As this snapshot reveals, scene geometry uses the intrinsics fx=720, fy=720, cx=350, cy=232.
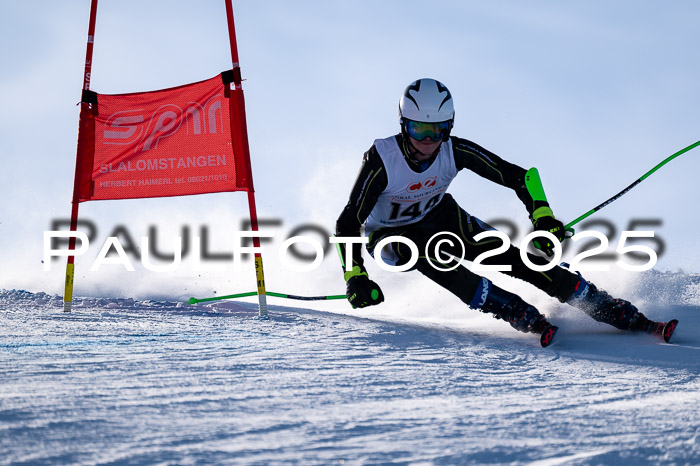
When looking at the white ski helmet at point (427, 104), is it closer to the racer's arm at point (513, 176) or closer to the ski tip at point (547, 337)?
the racer's arm at point (513, 176)

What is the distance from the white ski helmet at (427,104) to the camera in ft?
14.0

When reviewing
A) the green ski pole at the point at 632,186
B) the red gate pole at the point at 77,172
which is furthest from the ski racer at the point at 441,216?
the red gate pole at the point at 77,172

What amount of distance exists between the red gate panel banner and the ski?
10.1 feet

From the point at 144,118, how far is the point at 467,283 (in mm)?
3068

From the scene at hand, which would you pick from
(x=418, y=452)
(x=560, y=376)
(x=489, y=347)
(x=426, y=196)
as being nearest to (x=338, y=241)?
(x=426, y=196)

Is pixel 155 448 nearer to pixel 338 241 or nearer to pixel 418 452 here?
pixel 418 452

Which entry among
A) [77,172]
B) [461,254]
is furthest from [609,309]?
[77,172]

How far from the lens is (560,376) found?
3.09m

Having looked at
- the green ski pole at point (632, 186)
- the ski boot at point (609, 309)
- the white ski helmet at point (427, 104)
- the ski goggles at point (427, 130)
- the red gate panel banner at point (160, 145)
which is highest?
the red gate panel banner at point (160, 145)

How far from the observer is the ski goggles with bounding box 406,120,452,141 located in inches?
169

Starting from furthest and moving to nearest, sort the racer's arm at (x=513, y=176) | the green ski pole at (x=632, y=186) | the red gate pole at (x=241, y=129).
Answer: the red gate pole at (x=241, y=129)
the green ski pole at (x=632, y=186)
the racer's arm at (x=513, y=176)

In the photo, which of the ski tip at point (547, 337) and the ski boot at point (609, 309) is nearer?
the ski tip at point (547, 337)

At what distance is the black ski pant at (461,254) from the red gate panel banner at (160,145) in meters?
1.54

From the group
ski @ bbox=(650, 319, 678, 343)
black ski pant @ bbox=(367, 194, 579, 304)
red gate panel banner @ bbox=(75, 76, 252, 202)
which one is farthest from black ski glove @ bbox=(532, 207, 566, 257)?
red gate panel banner @ bbox=(75, 76, 252, 202)
